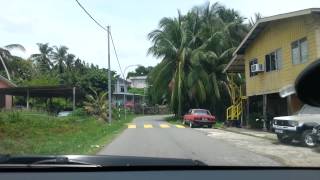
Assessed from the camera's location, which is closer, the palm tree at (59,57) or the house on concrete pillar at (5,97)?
the house on concrete pillar at (5,97)

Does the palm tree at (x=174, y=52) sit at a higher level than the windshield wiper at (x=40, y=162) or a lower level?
higher

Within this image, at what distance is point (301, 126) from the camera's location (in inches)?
566

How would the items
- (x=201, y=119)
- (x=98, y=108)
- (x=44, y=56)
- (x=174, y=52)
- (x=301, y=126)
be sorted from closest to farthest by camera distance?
(x=301, y=126)
(x=201, y=119)
(x=98, y=108)
(x=174, y=52)
(x=44, y=56)

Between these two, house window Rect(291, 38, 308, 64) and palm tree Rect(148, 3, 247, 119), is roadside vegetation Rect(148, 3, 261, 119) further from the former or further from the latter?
house window Rect(291, 38, 308, 64)

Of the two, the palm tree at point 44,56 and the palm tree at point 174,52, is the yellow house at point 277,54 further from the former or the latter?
the palm tree at point 44,56

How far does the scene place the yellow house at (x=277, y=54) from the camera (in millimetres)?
24234

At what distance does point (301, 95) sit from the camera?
2.78 metres

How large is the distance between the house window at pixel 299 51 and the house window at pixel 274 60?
1.97 metres

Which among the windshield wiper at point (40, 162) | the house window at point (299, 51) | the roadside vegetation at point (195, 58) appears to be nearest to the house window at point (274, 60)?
the house window at point (299, 51)

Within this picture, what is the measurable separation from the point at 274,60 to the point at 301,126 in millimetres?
15805

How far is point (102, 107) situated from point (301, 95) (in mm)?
47334

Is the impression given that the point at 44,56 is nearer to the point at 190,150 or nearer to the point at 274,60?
the point at 274,60

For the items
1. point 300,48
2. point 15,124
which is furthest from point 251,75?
point 15,124

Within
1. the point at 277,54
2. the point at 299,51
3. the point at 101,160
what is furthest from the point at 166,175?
the point at 277,54
